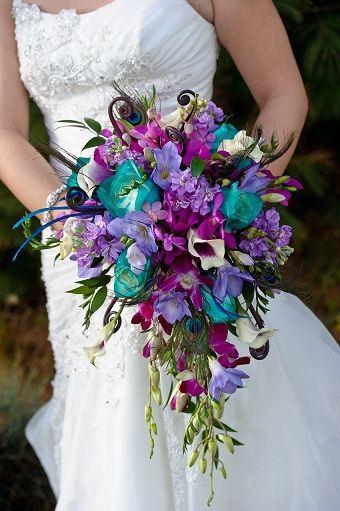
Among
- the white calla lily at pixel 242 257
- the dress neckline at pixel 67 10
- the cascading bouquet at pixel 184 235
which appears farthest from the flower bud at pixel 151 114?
the dress neckline at pixel 67 10

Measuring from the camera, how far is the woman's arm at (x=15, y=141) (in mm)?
2000

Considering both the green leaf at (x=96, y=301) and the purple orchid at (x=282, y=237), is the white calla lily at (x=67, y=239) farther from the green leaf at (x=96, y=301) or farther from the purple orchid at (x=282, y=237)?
the purple orchid at (x=282, y=237)

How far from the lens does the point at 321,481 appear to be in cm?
190

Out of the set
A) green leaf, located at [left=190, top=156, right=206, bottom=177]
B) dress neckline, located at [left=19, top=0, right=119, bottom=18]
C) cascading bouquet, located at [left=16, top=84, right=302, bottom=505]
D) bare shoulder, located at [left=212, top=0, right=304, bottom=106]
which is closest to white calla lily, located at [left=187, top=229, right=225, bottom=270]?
cascading bouquet, located at [left=16, top=84, right=302, bottom=505]

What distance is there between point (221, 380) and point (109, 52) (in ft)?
3.17

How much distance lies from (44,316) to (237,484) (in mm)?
2287

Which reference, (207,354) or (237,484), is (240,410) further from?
(207,354)

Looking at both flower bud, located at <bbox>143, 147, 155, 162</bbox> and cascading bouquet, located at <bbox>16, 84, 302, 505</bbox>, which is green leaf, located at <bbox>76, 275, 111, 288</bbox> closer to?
cascading bouquet, located at <bbox>16, 84, 302, 505</bbox>

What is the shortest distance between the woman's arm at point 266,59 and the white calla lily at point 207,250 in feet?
2.19

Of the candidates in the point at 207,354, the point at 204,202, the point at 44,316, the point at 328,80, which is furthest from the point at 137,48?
the point at 44,316

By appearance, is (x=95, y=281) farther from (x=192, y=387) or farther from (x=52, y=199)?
(x=52, y=199)

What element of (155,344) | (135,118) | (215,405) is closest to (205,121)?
(135,118)

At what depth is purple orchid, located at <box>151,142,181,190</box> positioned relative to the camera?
4.62 feet

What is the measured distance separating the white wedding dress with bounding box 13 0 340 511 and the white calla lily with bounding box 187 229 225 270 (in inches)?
22.0
